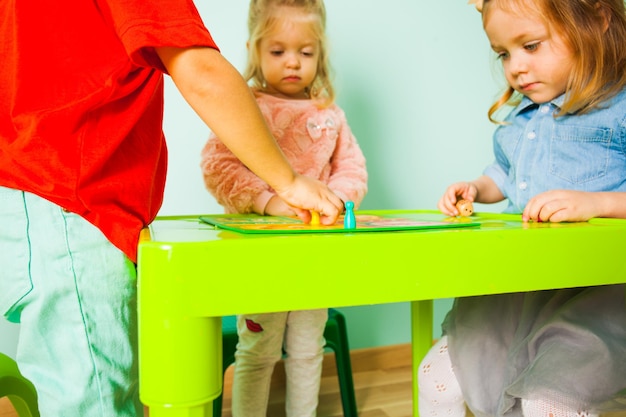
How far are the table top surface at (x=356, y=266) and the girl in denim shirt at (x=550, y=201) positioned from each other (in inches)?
7.4

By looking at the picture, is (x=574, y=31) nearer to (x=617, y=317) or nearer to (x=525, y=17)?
(x=525, y=17)

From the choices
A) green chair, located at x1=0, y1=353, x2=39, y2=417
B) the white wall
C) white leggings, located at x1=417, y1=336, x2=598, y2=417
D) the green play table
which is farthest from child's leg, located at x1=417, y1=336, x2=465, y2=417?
the white wall

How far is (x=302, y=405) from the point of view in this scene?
1.15 meters

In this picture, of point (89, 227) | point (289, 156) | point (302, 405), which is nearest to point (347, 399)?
point (302, 405)

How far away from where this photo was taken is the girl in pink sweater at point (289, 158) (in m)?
1.12

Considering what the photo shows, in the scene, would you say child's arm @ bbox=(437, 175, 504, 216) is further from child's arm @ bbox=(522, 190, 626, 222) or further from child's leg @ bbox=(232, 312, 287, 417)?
child's leg @ bbox=(232, 312, 287, 417)

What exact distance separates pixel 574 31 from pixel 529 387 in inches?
21.2

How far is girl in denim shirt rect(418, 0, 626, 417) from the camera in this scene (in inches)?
26.7

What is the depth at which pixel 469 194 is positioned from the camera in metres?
0.97

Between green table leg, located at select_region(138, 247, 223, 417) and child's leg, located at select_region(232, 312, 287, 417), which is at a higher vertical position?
green table leg, located at select_region(138, 247, 223, 417)

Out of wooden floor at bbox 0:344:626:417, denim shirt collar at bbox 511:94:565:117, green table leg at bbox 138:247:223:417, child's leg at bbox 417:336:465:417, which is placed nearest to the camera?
green table leg at bbox 138:247:223:417

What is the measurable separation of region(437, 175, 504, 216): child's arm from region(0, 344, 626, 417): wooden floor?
1.81 ft

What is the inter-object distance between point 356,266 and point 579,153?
0.60 metres

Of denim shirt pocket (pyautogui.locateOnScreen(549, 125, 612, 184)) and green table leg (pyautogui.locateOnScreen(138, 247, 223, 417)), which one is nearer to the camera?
green table leg (pyautogui.locateOnScreen(138, 247, 223, 417))
